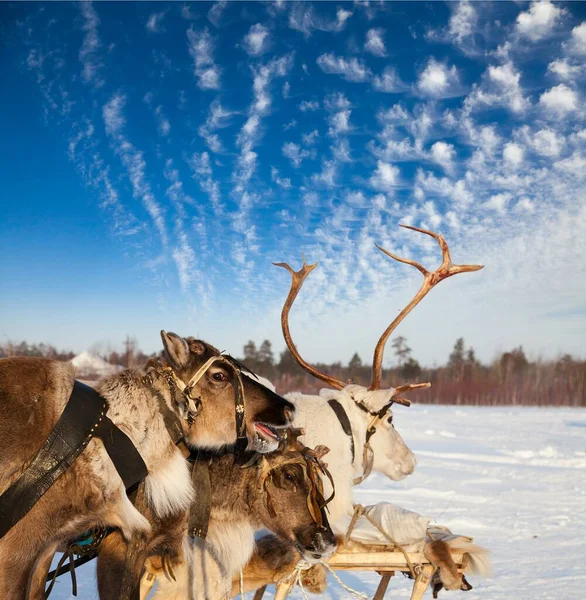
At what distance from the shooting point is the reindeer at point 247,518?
13.0 feet

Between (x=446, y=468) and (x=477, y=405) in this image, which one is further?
(x=477, y=405)

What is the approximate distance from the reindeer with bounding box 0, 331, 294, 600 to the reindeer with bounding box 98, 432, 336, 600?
2.10 ft

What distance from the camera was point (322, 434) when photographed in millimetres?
5051

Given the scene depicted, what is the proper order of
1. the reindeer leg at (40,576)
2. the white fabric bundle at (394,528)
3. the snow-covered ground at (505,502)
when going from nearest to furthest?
the reindeer leg at (40,576) → the white fabric bundle at (394,528) → the snow-covered ground at (505,502)

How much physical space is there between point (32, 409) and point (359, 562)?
2793 millimetres

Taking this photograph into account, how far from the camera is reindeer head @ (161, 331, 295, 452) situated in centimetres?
320

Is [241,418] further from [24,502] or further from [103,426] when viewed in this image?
[24,502]

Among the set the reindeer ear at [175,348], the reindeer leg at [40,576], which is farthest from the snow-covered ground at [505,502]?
the reindeer ear at [175,348]

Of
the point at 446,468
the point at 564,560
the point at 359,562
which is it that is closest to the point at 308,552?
the point at 359,562

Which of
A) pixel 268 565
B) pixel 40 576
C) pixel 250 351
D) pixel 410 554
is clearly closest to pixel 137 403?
pixel 40 576

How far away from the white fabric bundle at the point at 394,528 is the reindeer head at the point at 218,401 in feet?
4.77

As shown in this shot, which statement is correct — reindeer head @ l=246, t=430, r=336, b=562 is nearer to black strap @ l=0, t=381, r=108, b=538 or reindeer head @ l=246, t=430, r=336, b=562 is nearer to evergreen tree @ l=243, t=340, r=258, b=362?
black strap @ l=0, t=381, r=108, b=538

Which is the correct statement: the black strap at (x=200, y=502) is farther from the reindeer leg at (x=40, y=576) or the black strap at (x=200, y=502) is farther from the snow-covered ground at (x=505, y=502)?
the snow-covered ground at (x=505, y=502)

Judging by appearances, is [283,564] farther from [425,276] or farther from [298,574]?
[425,276]
